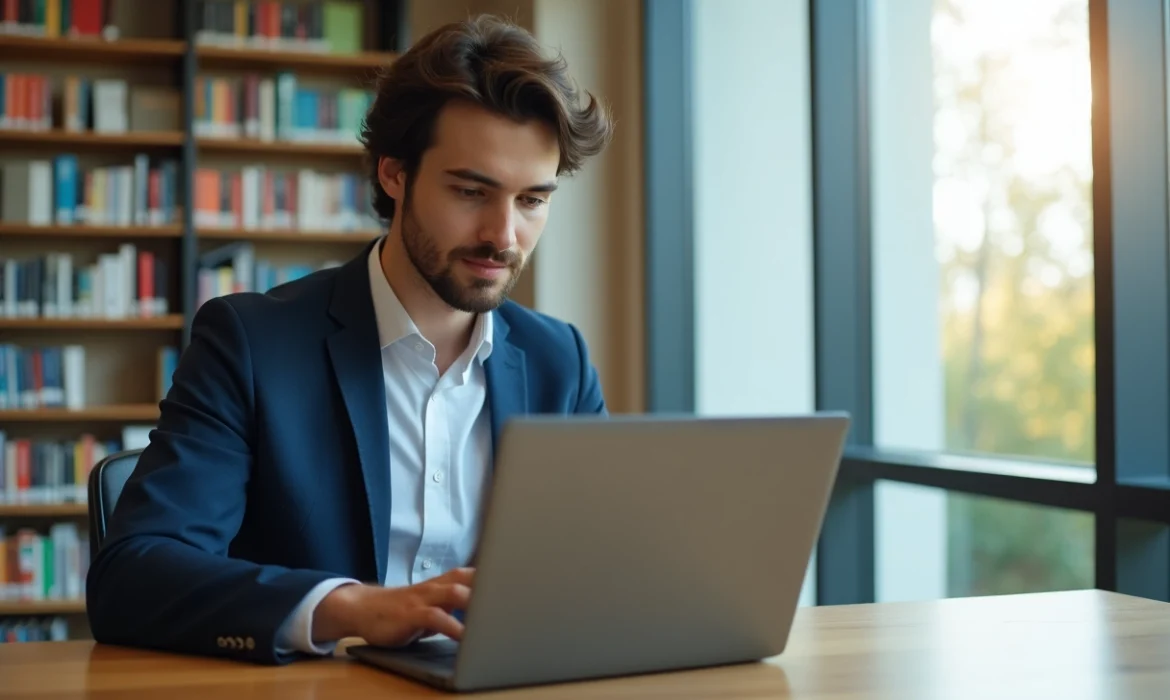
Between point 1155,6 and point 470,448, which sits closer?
point 470,448

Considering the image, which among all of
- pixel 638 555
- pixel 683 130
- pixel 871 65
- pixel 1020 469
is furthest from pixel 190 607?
pixel 683 130

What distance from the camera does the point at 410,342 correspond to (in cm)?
173

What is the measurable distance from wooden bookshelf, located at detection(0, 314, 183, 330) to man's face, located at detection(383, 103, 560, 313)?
118 inches

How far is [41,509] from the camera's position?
437 centimetres

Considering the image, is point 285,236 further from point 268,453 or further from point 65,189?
point 268,453

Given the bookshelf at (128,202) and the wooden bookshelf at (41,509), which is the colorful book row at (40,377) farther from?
the wooden bookshelf at (41,509)

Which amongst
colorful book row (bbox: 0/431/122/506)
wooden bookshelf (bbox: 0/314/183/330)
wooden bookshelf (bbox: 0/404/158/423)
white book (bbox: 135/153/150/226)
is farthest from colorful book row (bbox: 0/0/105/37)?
colorful book row (bbox: 0/431/122/506)

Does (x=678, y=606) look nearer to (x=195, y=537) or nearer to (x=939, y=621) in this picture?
(x=939, y=621)

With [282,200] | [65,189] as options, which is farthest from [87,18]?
[282,200]

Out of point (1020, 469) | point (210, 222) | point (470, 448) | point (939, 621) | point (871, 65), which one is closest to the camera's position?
point (939, 621)

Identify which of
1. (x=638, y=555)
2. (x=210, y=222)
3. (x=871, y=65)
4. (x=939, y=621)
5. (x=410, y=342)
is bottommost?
(x=939, y=621)

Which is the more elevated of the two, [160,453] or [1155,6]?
[1155,6]

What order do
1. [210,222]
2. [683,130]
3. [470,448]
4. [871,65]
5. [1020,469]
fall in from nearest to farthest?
1. [470,448]
2. [1020,469]
3. [871,65]
4. [683,130]
5. [210,222]

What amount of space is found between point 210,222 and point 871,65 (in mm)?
2405
